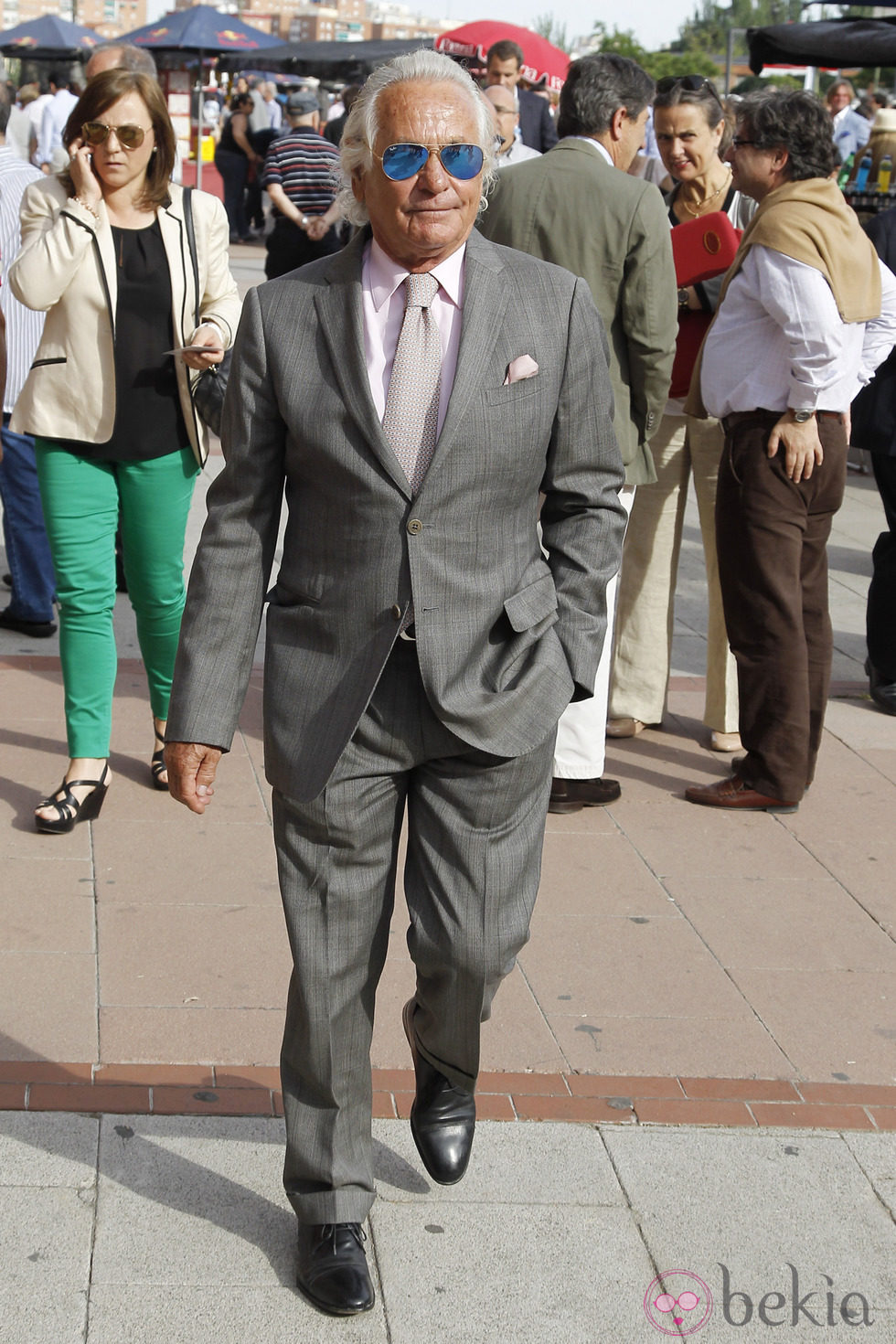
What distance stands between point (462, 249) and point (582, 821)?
111 inches

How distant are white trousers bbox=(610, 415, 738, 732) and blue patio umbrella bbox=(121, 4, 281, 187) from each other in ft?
66.1

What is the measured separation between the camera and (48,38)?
2797cm

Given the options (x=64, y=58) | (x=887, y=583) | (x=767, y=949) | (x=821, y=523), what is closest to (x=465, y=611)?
(x=767, y=949)

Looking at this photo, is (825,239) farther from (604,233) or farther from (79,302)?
(79,302)

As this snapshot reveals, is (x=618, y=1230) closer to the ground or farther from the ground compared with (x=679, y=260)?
closer to the ground

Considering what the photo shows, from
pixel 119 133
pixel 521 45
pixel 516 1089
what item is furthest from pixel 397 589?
pixel 521 45

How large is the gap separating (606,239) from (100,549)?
5.91 feet

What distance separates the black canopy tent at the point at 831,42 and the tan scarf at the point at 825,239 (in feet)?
22.8

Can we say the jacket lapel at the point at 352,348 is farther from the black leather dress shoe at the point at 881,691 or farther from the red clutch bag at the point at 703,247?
the black leather dress shoe at the point at 881,691

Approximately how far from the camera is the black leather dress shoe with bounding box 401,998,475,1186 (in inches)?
118

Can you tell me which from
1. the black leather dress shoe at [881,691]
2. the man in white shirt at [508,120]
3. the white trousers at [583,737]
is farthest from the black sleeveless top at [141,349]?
the black leather dress shoe at [881,691]

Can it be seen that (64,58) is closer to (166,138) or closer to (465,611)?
(166,138)

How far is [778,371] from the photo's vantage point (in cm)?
500

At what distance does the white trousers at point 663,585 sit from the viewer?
582 cm
